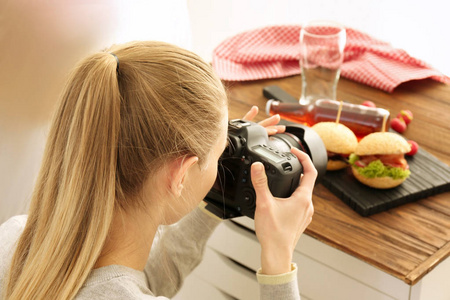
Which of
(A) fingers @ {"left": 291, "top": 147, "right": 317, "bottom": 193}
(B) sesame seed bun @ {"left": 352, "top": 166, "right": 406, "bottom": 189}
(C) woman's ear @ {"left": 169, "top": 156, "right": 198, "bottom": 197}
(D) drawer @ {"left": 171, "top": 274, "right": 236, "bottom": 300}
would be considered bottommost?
(D) drawer @ {"left": 171, "top": 274, "right": 236, "bottom": 300}

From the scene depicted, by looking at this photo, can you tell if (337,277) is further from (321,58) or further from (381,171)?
(321,58)

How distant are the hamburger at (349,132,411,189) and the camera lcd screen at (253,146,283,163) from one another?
1.06ft

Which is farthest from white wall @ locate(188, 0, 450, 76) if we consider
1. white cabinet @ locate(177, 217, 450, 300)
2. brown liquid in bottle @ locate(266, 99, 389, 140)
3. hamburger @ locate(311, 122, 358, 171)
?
white cabinet @ locate(177, 217, 450, 300)

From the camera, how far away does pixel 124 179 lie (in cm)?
73

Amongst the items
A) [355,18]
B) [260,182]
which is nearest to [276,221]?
[260,182]

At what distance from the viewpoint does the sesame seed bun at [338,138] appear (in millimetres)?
1127

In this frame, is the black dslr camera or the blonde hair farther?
the black dslr camera

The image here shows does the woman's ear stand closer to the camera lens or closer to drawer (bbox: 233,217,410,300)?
the camera lens

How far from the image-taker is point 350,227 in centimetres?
103

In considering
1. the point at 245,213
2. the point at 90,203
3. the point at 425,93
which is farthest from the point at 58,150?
the point at 425,93

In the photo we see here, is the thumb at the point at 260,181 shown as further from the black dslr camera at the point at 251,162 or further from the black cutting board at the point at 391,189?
the black cutting board at the point at 391,189

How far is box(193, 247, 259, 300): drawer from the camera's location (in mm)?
1263

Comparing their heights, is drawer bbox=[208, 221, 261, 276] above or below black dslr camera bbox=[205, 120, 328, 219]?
below

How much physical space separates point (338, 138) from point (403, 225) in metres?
0.22
